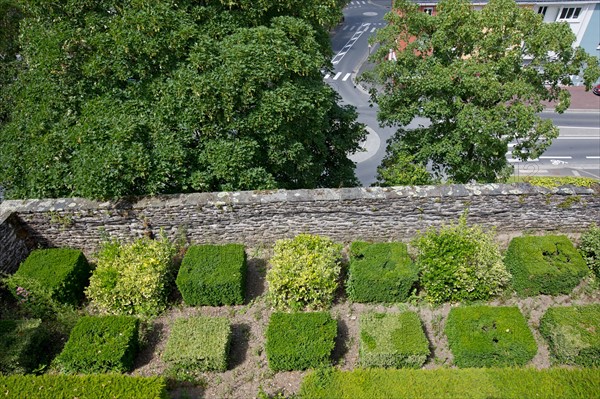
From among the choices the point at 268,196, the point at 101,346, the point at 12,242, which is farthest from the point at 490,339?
the point at 12,242

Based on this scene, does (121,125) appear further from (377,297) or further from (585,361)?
(585,361)

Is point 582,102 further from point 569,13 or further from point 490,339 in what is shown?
point 490,339

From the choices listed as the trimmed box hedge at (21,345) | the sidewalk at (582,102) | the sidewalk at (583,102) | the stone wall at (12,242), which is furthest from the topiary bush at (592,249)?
the sidewalk at (583,102)

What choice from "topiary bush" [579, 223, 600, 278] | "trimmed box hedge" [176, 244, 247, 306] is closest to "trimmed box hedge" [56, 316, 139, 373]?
"trimmed box hedge" [176, 244, 247, 306]

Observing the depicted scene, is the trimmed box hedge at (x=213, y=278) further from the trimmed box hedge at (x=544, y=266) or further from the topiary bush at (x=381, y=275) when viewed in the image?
the trimmed box hedge at (x=544, y=266)

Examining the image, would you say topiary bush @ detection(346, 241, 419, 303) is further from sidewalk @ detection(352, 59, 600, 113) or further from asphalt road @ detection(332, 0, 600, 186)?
sidewalk @ detection(352, 59, 600, 113)

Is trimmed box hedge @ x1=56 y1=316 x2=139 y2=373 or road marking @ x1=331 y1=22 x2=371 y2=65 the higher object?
trimmed box hedge @ x1=56 y1=316 x2=139 y2=373
